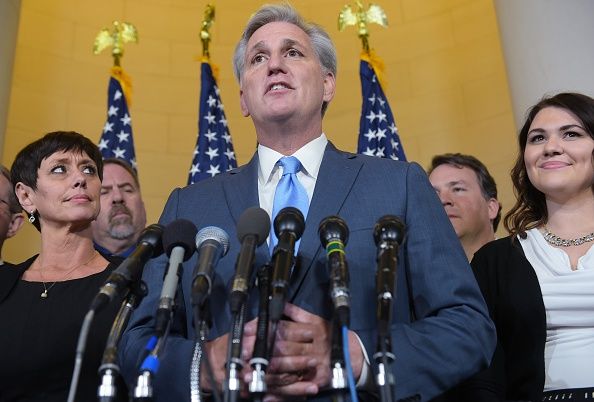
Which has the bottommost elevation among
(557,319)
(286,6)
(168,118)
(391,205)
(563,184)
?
(557,319)

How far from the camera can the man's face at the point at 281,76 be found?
2143 millimetres

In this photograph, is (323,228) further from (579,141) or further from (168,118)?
(168,118)

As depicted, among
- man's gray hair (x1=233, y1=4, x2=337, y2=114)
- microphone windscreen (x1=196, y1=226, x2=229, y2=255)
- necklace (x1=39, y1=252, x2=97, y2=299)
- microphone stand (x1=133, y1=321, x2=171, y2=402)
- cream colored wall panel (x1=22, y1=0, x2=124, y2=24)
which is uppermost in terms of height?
cream colored wall panel (x1=22, y1=0, x2=124, y2=24)

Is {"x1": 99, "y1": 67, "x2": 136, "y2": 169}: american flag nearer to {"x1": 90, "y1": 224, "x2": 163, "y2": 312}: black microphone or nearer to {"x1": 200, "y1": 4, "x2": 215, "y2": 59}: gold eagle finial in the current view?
{"x1": 200, "y1": 4, "x2": 215, "y2": 59}: gold eagle finial

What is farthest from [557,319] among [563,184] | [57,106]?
[57,106]

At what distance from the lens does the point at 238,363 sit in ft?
4.39

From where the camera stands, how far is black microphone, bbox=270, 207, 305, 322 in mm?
1369

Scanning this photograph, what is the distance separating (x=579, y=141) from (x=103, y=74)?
16.1 ft

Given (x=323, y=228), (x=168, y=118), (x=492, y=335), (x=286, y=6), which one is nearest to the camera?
(x=323, y=228)

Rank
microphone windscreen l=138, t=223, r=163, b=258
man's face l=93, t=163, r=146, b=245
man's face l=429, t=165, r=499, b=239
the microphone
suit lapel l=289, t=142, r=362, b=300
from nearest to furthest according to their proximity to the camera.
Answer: the microphone < microphone windscreen l=138, t=223, r=163, b=258 < suit lapel l=289, t=142, r=362, b=300 < man's face l=429, t=165, r=499, b=239 < man's face l=93, t=163, r=146, b=245

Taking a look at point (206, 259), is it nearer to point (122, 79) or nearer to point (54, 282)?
point (54, 282)

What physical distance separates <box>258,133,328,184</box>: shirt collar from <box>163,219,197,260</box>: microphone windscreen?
55 cm

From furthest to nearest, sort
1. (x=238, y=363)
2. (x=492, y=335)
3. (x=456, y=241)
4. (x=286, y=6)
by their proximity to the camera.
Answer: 1. (x=286, y=6)
2. (x=456, y=241)
3. (x=492, y=335)
4. (x=238, y=363)

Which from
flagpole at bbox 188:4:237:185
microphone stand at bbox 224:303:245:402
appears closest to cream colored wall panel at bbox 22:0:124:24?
flagpole at bbox 188:4:237:185
